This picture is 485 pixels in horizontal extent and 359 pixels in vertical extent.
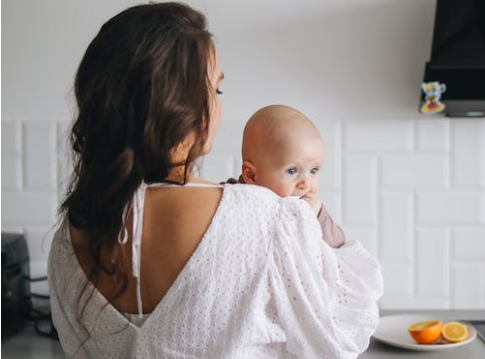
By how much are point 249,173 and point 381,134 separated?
775mm

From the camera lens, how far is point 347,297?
1.09 metres

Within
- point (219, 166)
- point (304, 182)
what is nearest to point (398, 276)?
point (219, 166)

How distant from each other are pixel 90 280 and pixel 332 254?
0.36 metres

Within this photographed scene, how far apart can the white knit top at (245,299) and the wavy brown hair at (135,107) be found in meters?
0.05

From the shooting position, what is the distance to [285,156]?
1.31 m

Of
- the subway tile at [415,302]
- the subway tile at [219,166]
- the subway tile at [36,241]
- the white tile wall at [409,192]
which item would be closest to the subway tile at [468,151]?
the white tile wall at [409,192]

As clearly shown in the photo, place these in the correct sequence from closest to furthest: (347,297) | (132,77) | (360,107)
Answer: (132,77)
(347,297)
(360,107)

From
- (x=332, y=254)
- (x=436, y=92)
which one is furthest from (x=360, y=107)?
(x=332, y=254)

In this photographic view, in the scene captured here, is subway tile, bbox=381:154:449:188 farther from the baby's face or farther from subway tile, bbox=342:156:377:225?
the baby's face

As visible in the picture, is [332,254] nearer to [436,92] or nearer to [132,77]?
[132,77]

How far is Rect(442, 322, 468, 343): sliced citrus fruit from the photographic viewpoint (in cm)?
171

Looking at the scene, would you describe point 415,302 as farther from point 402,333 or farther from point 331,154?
point 331,154

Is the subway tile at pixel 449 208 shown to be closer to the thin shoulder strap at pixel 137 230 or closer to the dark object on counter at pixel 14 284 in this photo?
the dark object on counter at pixel 14 284

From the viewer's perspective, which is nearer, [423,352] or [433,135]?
[423,352]
